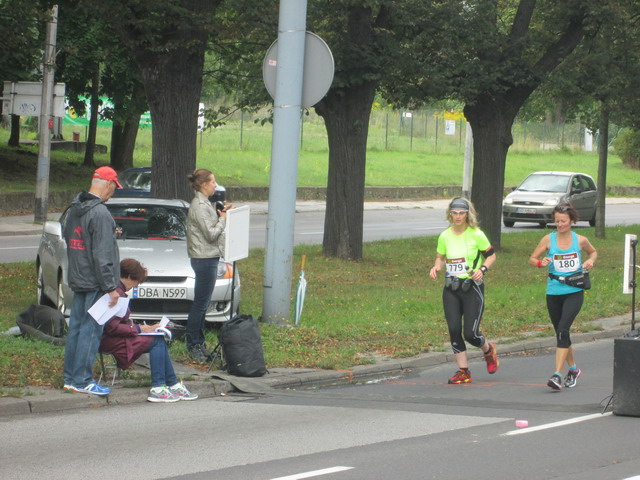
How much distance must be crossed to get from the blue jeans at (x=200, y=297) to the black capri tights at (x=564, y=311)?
337cm

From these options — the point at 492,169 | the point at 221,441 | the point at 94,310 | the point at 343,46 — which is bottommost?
the point at 221,441

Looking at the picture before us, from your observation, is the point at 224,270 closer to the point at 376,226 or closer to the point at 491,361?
the point at 491,361

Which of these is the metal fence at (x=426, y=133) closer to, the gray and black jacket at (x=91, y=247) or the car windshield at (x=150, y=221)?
the car windshield at (x=150, y=221)

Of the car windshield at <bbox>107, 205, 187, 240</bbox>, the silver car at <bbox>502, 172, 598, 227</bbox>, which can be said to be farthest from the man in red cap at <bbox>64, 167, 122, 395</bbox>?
the silver car at <bbox>502, 172, 598, 227</bbox>

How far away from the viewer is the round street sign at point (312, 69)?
12969mm

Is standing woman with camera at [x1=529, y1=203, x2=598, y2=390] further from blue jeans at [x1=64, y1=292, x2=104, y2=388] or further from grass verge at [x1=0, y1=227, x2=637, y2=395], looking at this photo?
blue jeans at [x1=64, y1=292, x2=104, y2=388]

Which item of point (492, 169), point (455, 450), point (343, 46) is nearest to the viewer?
point (455, 450)

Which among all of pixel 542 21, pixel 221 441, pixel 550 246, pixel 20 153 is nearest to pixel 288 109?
pixel 550 246

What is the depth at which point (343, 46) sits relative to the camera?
20.9 metres

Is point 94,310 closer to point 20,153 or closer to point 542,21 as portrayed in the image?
point 542,21

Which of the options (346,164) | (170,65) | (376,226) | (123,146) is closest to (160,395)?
(170,65)

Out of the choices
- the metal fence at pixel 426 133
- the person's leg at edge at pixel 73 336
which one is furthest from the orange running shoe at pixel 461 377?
the metal fence at pixel 426 133

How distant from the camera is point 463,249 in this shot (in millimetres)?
10586

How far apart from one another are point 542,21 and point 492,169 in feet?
13.0
